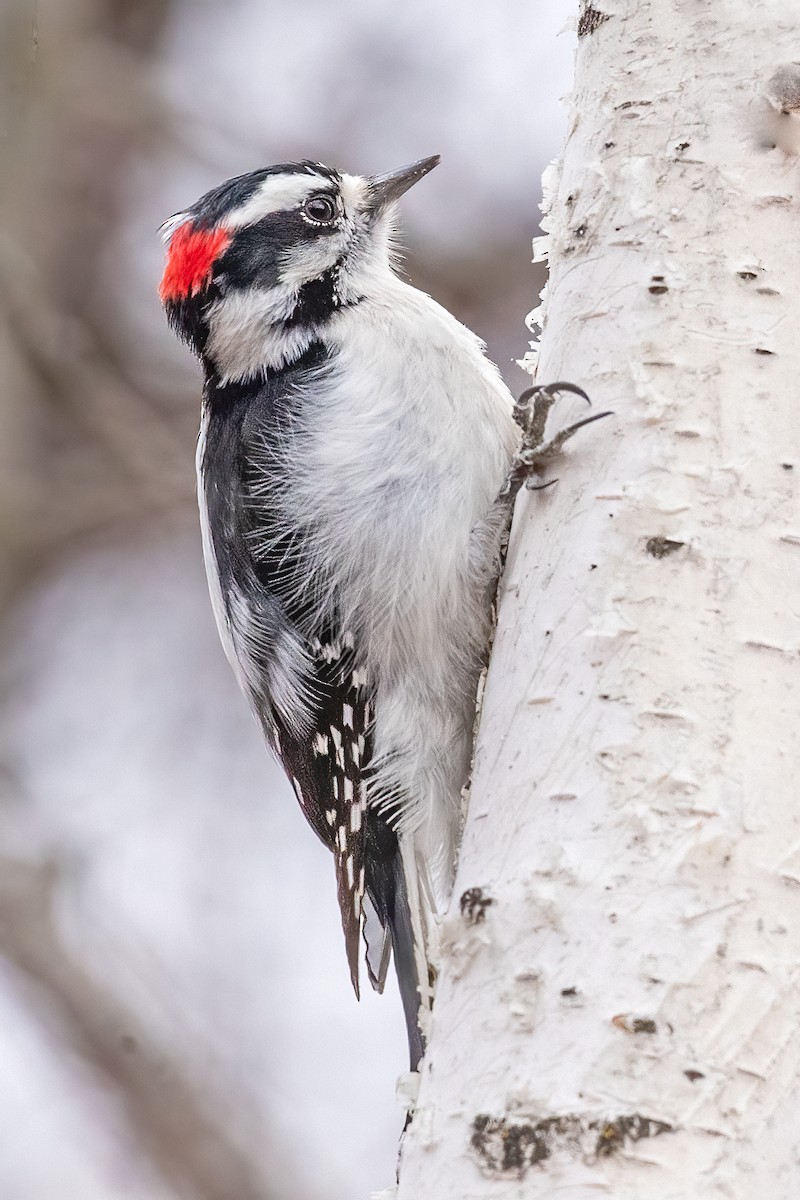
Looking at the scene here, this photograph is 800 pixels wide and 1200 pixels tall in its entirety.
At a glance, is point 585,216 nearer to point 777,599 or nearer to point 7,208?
point 777,599

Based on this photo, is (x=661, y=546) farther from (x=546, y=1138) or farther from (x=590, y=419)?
(x=546, y=1138)

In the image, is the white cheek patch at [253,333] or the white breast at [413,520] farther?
the white cheek patch at [253,333]

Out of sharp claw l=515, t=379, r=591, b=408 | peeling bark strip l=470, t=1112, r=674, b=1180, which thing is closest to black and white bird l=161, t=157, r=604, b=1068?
sharp claw l=515, t=379, r=591, b=408

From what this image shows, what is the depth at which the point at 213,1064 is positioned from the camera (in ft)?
11.9

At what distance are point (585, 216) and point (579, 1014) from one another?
944 millimetres

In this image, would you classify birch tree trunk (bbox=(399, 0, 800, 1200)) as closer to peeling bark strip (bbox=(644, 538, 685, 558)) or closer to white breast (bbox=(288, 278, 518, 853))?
peeling bark strip (bbox=(644, 538, 685, 558))

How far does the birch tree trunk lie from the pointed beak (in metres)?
1.03

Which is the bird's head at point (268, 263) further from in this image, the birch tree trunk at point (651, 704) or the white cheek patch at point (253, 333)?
the birch tree trunk at point (651, 704)

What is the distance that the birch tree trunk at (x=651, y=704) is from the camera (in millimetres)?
1046

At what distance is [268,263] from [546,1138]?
179 cm

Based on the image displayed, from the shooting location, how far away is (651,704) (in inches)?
48.1

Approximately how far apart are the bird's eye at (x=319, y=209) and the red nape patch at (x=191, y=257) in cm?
17

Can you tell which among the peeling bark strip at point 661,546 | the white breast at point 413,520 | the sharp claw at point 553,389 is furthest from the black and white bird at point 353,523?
the peeling bark strip at point 661,546

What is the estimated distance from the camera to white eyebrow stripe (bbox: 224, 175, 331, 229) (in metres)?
2.49
